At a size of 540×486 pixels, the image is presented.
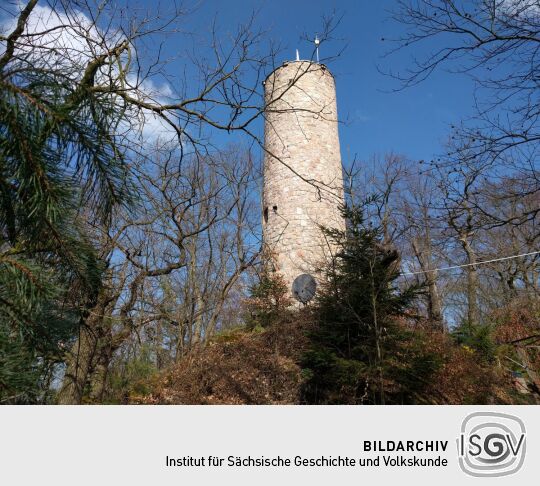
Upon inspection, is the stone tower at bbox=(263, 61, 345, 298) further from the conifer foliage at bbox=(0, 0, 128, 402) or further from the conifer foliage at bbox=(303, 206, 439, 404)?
the conifer foliage at bbox=(0, 0, 128, 402)

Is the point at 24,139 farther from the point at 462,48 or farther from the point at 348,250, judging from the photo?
the point at 348,250

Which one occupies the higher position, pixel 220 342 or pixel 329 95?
pixel 329 95

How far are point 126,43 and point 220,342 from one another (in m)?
8.36

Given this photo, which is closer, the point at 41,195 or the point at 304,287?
the point at 41,195

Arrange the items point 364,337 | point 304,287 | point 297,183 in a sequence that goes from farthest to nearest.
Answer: point 297,183
point 304,287
point 364,337

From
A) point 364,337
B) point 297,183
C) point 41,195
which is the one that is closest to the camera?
point 41,195

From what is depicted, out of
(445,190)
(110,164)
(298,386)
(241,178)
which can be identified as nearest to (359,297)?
(445,190)

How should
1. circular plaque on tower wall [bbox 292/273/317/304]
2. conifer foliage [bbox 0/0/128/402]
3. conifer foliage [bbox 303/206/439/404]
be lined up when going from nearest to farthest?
conifer foliage [bbox 0/0/128/402]
conifer foliage [bbox 303/206/439/404]
circular plaque on tower wall [bbox 292/273/317/304]

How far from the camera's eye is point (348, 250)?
589 cm
